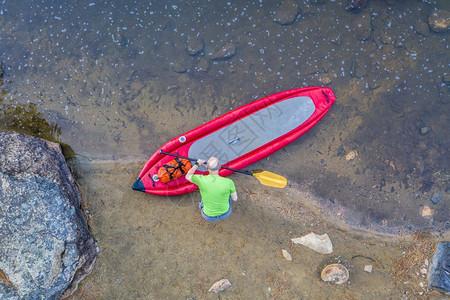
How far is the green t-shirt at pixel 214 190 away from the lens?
471 cm

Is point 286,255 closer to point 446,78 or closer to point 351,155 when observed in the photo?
point 351,155

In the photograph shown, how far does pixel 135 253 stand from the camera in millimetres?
5992

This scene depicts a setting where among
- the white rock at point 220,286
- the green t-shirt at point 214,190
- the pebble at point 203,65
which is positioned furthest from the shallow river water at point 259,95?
the green t-shirt at point 214,190

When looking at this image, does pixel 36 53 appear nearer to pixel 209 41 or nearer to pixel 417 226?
pixel 209 41

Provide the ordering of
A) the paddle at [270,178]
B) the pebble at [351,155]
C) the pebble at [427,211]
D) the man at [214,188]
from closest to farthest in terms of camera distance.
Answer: the man at [214,188]
the paddle at [270,178]
the pebble at [427,211]
the pebble at [351,155]

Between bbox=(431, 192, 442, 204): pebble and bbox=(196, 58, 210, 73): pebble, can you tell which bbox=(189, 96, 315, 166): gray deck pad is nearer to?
bbox=(196, 58, 210, 73): pebble

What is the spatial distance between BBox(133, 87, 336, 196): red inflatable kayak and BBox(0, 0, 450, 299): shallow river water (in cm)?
31

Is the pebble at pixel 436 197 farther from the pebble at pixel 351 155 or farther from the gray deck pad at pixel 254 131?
the gray deck pad at pixel 254 131

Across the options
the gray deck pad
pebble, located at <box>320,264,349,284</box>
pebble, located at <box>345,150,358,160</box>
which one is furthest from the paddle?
pebble, located at <box>320,264,349,284</box>

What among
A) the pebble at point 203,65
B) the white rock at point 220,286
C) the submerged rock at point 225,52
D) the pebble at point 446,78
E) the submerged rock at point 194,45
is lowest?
the white rock at point 220,286

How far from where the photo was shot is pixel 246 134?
6.17 metres

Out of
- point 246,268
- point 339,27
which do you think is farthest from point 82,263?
point 339,27

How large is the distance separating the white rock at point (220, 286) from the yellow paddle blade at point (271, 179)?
72.2 inches

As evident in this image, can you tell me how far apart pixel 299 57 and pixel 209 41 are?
1773mm
